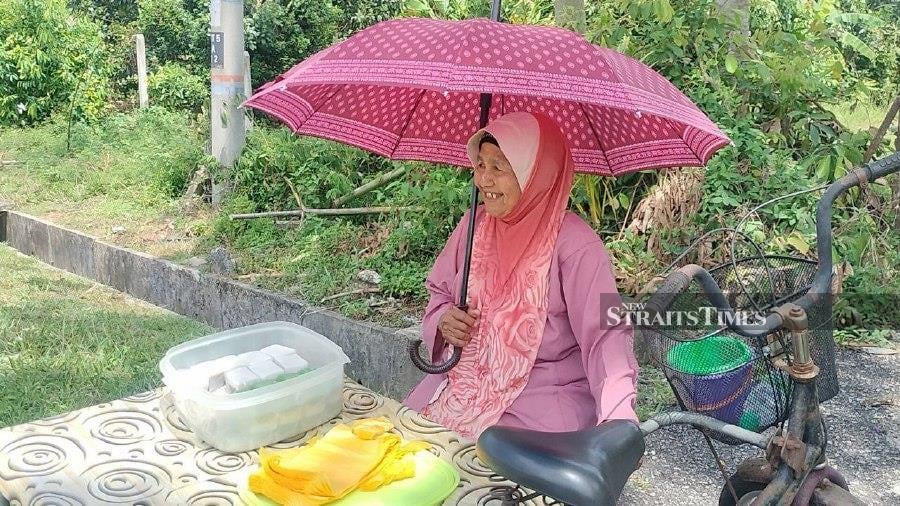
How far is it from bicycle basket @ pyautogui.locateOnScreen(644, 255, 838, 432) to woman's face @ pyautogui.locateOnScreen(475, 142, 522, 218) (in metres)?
0.59

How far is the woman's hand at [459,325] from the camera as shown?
2400 millimetres

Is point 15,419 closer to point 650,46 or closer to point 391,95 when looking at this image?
point 391,95

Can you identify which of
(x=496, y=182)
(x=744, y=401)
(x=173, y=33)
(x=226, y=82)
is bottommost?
(x=173, y=33)

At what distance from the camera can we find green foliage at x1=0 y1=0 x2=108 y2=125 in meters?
10.9

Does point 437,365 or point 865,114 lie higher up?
point 437,365

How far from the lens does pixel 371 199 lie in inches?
225

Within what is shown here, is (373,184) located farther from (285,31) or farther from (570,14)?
(285,31)

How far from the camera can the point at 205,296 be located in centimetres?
514

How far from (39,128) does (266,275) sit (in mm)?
7621

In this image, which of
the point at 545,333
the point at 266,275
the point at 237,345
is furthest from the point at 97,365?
the point at 545,333

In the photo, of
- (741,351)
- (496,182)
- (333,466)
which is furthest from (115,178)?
(741,351)

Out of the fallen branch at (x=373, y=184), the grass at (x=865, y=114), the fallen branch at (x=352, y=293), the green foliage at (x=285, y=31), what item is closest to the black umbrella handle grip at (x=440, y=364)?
the fallen branch at (x=352, y=293)

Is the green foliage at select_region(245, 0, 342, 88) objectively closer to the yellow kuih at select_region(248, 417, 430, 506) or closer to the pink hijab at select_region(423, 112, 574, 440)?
the pink hijab at select_region(423, 112, 574, 440)

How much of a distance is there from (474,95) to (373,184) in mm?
2932
